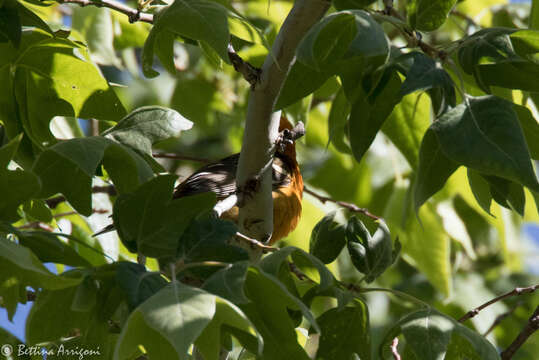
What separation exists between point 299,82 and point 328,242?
1.77 feet

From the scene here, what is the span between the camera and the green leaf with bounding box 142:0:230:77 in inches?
58.6

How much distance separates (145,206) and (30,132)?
0.56 metres

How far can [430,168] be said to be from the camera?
1419 mm

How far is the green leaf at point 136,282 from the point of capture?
1.23 m

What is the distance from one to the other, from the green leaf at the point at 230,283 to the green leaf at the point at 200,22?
417 mm

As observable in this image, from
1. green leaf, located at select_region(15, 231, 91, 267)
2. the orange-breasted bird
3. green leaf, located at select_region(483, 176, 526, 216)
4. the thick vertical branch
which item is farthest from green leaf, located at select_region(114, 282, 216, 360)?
the orange-breasted bird

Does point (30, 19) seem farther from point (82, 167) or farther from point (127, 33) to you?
point (127, 33)

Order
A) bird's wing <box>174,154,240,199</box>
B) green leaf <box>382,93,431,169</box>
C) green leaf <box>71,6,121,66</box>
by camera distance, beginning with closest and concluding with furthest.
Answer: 1. green leaf <box>382,93,431,169</box>
2. green leaf <box>71,6,121,66</box>
3. bird's wing <box>174,154,240,199</box>

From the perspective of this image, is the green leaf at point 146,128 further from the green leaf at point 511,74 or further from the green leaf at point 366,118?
the green leaf at point 511,74

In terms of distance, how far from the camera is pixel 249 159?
77.2 inches

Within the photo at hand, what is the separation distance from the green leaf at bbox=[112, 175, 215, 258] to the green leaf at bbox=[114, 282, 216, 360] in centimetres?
23

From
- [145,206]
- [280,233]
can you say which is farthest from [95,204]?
[145,206]

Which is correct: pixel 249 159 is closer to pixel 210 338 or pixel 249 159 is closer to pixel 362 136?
pixel 362 136

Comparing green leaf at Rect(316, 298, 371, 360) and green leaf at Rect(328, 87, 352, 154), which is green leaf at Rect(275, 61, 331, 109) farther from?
green leaf at Rect(316, 298, 371, 360)
